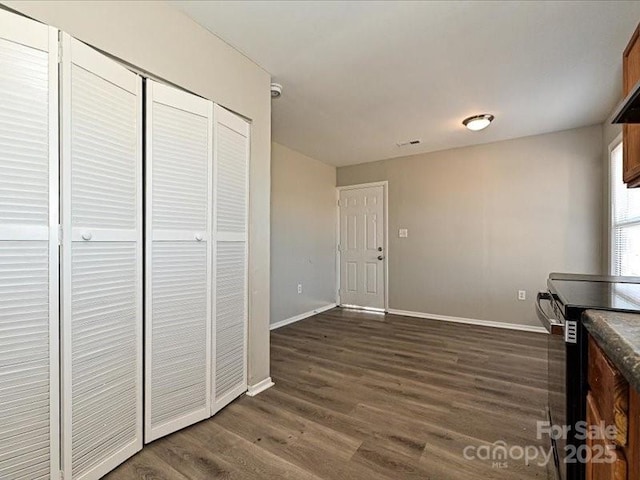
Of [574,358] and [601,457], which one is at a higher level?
[574,358]

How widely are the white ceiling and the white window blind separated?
66 centimetres

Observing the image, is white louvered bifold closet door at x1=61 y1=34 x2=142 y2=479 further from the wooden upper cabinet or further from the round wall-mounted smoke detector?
the wooden upper cabinet

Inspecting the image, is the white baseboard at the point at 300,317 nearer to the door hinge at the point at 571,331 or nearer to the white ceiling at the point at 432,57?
the white ceiling at the point at 432,57

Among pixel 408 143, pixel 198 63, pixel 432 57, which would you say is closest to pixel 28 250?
pixel 198 63

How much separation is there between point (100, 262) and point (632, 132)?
2.63 metres

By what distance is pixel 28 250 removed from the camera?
1.22m

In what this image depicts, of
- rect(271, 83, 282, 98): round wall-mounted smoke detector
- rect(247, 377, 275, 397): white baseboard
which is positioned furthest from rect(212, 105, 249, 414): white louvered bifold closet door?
rect(271, 83, 282, 98): round wall-mounted smoke detector

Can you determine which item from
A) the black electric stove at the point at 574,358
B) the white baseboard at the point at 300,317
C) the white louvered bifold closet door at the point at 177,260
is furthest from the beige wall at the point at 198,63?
the black electric stove at the point at 574,358

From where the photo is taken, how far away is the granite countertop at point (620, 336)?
22.2 inches

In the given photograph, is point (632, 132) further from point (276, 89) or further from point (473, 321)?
point (473, 321)

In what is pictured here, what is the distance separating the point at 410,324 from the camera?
→ 415 centimetres

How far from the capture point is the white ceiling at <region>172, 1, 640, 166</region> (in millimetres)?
1728

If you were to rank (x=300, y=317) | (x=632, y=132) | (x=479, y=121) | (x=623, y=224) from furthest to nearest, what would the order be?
(x=300, y=317)
(x=479, y=121)
(x=623, y=224)
(x=632, y=132)

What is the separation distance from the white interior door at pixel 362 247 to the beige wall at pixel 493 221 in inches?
7.9
